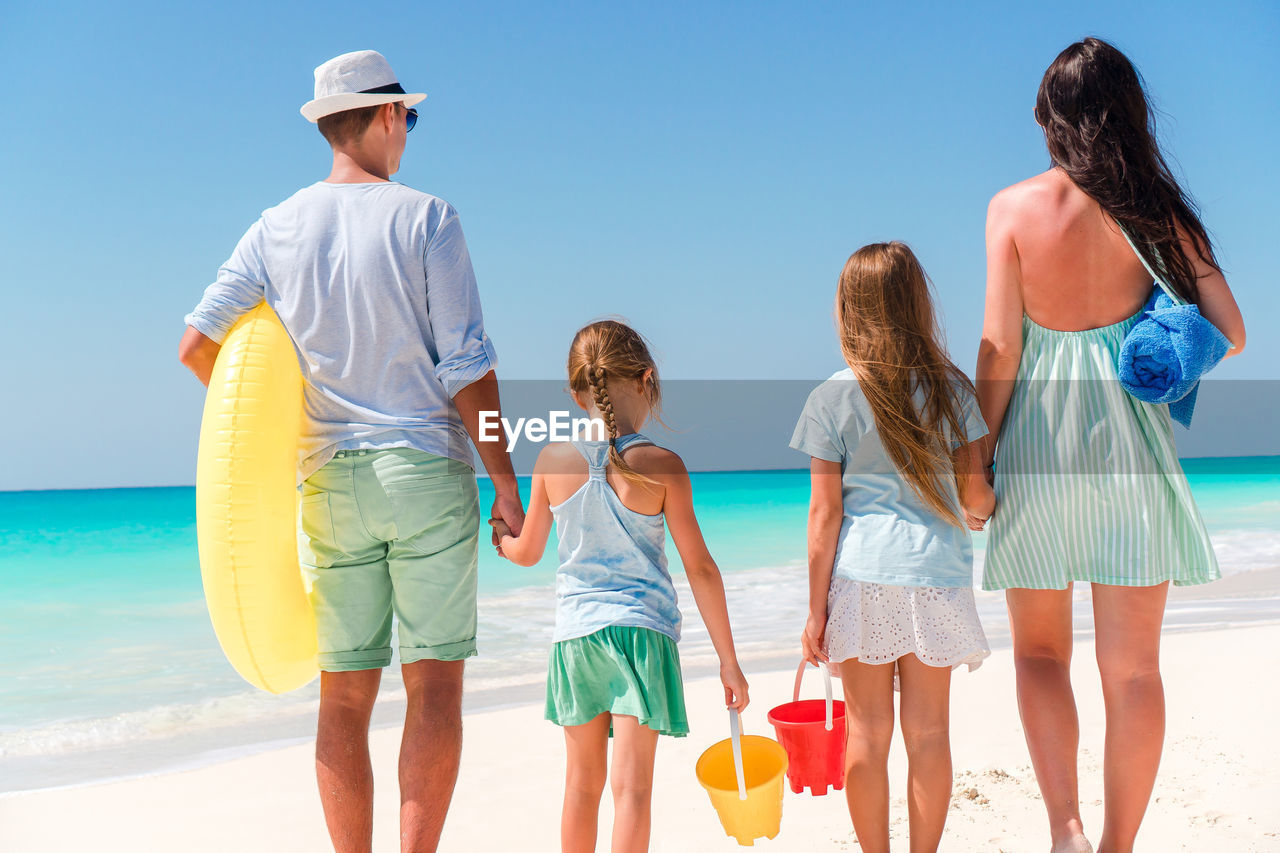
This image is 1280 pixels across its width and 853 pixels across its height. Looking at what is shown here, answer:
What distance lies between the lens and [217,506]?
84.7 inches

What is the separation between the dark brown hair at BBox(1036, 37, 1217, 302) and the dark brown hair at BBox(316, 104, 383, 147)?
5.85 feet

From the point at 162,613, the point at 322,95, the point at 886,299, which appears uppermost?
the point at 322,95

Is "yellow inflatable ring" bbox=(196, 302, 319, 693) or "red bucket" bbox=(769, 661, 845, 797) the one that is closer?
"yellow inflatable ring" bbox=(196, 302, 319, 693)

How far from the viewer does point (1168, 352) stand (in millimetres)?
2094

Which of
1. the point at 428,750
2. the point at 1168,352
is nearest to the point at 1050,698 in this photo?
the point at 1168,352

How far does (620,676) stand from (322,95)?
5.53ft

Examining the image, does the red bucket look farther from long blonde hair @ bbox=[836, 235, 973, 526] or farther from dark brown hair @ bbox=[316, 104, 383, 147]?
dark brown hair @ bbox=[316, 104, 383, 147]

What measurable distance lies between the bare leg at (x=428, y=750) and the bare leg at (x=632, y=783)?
0.39m

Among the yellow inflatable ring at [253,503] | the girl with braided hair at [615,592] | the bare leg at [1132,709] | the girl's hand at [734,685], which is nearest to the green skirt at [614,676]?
the girl with braided hair at [615,592]

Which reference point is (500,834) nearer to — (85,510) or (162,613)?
(162,613)

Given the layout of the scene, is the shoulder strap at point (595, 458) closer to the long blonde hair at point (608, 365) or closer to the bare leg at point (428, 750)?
the long blonde hair at point (608, 365)

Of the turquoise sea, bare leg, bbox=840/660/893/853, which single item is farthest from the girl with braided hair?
the turquoise sea

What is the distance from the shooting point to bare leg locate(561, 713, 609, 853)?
2.14 m

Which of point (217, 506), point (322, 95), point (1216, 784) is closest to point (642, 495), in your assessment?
point (217, 506)
